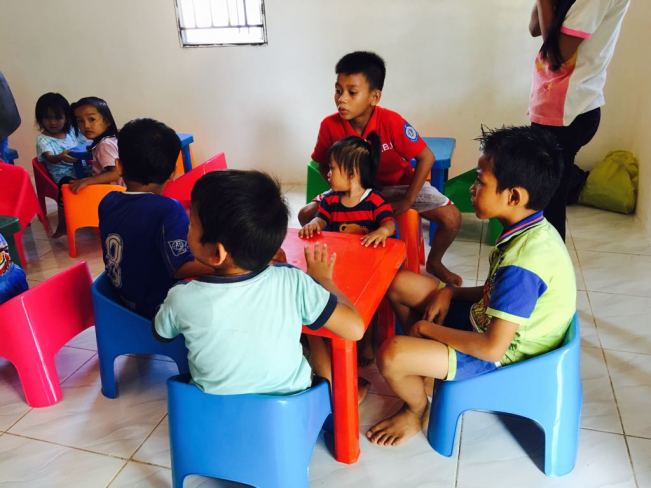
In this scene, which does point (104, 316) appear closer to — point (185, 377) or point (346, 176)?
point (185, 377)

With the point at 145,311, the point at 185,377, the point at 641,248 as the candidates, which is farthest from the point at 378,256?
the point at 641,248

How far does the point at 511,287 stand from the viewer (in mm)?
1220

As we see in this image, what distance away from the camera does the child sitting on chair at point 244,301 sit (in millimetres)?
1018

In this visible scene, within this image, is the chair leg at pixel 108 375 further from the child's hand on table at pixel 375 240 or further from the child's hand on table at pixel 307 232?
the child's hand on table at pixel 375 240

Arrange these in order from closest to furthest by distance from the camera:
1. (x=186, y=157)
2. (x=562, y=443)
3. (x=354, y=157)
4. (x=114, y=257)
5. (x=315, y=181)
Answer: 1. (x=562, y=443)
2. (x=114, y=257)
3. (x=354, y=157)
4. (x=315, y=181)
5. (x=186, y=157)

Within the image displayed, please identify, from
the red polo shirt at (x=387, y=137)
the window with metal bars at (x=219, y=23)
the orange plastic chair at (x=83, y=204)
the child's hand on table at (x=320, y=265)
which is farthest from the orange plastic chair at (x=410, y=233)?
the window with metal bars at (x=219, y=23)

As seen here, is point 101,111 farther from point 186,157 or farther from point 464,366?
point 464,366

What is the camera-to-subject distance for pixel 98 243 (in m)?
3.15

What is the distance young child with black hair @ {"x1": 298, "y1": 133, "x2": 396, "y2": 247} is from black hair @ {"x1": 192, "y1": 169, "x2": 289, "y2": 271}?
0.80 meters

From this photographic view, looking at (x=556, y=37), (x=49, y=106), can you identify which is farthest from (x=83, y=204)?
(x=556, y=37)

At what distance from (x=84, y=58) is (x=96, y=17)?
0.33m

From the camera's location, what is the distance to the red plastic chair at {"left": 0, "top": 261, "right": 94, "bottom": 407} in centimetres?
167

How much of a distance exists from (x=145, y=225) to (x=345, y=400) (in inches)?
29.6

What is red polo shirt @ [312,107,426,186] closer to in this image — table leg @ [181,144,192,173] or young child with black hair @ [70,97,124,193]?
young child with black hair @ [70,97,124,193]
